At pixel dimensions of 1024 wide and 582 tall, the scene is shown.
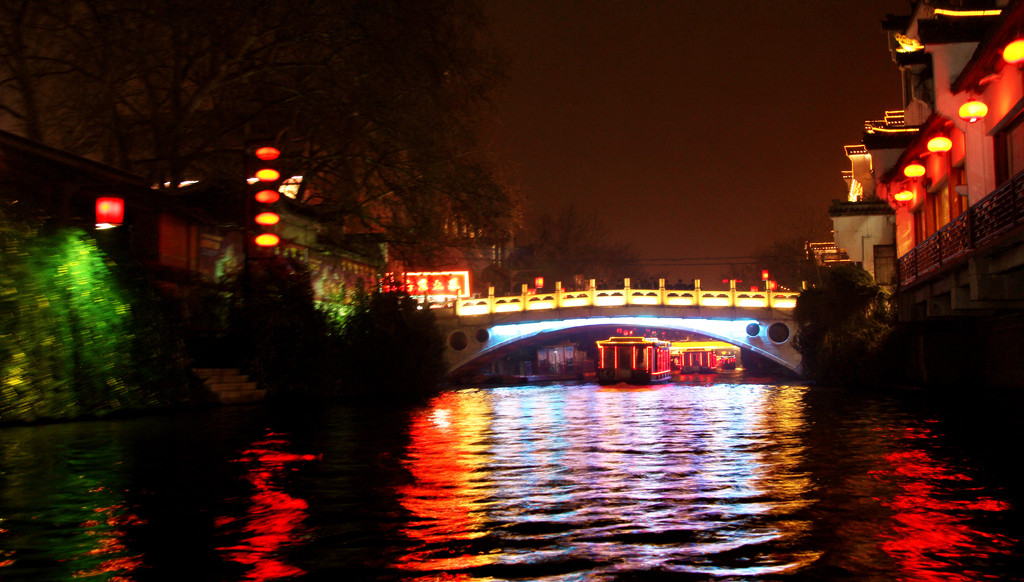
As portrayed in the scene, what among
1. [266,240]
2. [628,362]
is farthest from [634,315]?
[266,240]

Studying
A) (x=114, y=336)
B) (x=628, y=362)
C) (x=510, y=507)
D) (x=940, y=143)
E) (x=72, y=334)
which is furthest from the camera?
(x=628, y=362)

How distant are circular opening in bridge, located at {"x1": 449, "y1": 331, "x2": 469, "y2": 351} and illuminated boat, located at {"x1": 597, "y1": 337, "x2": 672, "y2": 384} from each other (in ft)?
28.1

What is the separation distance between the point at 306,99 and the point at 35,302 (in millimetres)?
11042

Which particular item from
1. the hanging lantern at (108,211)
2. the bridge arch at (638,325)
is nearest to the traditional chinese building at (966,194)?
the hanging lantern at (108,211)

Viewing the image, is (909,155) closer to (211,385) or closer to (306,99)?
(306,99)

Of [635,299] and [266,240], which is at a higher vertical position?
[635,299]

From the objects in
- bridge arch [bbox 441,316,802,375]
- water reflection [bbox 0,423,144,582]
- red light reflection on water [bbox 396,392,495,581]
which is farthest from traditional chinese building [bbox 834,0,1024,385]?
bridge arch [bbox 441,316,802,375]

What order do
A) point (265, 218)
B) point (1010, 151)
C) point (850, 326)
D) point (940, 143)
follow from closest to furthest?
point (1010, 151)
point (265, 218)
point (940, 143)
point (850, 326)

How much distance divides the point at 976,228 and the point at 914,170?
820 cm

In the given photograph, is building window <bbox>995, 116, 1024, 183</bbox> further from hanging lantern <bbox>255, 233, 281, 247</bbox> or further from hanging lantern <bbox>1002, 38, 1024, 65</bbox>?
hanging lantern <bbox>255, 233, 281, 247</bbox>

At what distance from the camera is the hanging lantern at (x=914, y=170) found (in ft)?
82.2

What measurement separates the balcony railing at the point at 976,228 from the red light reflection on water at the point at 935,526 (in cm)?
934

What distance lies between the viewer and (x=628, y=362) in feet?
160

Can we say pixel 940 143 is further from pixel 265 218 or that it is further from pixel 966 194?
pixel 265 218
